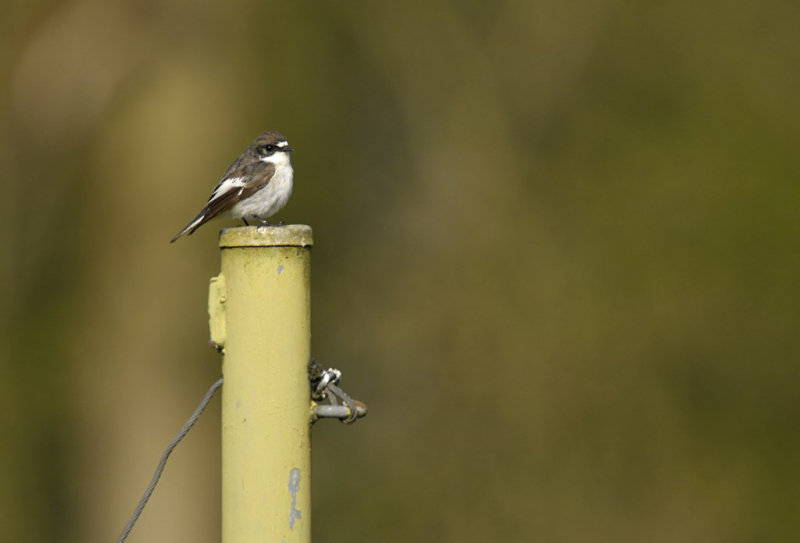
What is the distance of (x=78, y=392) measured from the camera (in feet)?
30.6

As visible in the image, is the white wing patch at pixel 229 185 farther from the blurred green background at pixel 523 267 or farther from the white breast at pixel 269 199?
the blurred green background at pixel 523 267

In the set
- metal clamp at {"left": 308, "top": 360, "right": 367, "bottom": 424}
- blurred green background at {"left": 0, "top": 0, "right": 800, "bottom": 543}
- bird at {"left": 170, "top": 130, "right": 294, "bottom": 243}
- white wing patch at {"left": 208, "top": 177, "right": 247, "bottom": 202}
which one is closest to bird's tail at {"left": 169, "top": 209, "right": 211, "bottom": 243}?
bird at {"left": 170, "top": 130, "right": 294, "bottom": 243}

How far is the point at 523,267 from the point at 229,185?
5160 millimetres

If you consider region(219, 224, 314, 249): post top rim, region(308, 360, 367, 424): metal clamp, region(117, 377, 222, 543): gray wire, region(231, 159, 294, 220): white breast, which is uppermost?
region(231, 159, 294, 220): white breast

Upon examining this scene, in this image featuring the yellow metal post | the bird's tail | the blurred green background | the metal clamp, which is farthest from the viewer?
the blurred green background

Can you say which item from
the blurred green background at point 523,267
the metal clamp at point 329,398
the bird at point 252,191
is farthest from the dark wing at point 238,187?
the blurred green background at point 523,267

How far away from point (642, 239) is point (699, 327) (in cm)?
92

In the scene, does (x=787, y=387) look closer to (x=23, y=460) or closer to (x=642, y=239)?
(x=642, y=239)

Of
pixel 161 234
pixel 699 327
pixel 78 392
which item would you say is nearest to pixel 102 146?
pixel 161 234

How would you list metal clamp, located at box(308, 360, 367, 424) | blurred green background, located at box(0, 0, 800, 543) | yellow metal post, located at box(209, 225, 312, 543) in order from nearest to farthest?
yellow metal post, located at box(209, 225, 312, 543)
metal clamp, located at box(308, 360, 367, 424)
blurred green background, located at box(0, 0, 800, 543)

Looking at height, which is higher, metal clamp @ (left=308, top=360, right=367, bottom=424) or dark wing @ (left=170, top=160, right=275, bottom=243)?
dark wing @ (left=170, top=160, right=275, bottom=243)

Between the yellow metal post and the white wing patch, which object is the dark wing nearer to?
the white wing patch

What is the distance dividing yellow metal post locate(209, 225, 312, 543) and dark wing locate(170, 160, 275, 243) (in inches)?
94.8

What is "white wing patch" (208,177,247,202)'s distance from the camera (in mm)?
5832
